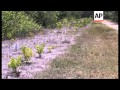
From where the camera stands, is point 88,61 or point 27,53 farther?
point 88,61

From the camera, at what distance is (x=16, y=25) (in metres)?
9.36

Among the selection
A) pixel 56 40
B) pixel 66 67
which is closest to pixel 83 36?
pixel 56 40

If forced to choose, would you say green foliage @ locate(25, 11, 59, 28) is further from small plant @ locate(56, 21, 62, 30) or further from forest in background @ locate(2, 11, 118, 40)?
small plant @ locate(56, 21, 62, 30)

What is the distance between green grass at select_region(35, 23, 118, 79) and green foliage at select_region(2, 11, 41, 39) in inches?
56.7

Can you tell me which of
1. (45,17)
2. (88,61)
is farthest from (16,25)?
(88,61)

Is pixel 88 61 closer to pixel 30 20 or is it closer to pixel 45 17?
pixel 45 17

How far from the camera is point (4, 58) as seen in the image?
8.01 m

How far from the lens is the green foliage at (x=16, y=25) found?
8969 millimetres

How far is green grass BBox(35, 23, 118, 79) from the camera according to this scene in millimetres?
7137

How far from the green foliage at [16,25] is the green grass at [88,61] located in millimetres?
1440

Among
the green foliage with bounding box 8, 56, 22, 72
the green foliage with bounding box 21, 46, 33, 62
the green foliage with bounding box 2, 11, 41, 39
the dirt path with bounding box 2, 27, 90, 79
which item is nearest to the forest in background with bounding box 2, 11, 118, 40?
the green foliage with bounding box 2, 11, 41, 39

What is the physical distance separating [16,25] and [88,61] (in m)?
2.54
